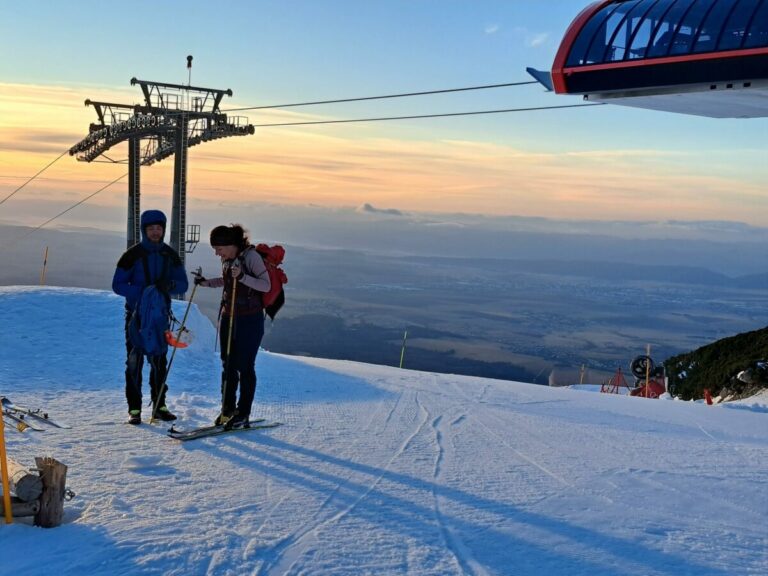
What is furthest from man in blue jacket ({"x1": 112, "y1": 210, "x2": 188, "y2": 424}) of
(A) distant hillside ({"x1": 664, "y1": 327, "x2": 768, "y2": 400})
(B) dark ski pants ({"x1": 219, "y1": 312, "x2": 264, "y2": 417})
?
(A) distant hillside ({"x1": 664, "y1": 327, "x2": 768, "y2": 400})

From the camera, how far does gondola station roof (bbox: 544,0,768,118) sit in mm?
13484

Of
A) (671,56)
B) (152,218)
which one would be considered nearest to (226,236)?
(152,218)

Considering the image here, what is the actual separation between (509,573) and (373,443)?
2.96 meters

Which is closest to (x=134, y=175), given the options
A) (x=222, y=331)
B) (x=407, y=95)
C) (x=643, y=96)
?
(x=407, y=95)

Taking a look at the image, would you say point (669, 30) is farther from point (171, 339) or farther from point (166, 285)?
point (171, 339)

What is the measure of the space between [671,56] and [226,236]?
10893 mm

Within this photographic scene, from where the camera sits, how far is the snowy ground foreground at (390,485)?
173 inches

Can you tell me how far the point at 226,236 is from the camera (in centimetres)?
686

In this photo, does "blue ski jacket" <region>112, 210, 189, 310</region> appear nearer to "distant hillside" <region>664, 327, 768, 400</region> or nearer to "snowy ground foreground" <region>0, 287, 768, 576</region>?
"snowy ground foreground" <region>0, 287, 768, 576</region>

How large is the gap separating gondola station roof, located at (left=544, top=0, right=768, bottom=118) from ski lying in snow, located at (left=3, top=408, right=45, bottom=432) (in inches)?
493

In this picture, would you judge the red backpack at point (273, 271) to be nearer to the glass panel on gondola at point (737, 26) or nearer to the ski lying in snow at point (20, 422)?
the ski lying in snow at point (20, 422)

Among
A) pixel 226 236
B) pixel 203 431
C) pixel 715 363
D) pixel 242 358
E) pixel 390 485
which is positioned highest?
pixel 226 236

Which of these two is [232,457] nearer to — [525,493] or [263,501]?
[263,501]

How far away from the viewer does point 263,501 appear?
17.2 ft
